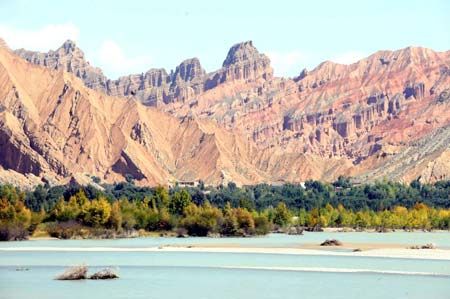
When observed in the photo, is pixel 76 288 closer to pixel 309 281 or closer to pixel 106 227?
pixel 309 281

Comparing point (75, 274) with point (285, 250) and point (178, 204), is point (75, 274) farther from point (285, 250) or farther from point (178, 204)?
point (178, 204)

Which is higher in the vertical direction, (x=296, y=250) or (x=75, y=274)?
(x=75, y=274)

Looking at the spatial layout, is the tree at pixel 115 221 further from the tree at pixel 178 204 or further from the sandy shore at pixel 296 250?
the sandy shore at pixel 296 250

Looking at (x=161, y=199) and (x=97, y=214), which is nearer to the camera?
(x=97, y=214)

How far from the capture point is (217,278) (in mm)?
75375

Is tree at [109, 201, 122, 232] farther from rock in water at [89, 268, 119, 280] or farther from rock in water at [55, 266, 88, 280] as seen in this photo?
rock in water at [55, 266, 88, 280]

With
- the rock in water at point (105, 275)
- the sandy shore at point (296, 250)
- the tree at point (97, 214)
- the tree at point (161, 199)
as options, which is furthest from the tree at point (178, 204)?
the rock in water at point (105, 275)

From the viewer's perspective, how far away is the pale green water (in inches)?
2510

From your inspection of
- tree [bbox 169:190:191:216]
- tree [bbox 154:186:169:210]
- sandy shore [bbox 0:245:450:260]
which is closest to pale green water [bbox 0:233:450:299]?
sandy shore [bbox 0:245:450:260]

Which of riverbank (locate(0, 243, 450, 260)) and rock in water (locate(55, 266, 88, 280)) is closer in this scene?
rock in water (locate(55, 266, 88, 280))

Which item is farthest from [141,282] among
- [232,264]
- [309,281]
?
[232,264]

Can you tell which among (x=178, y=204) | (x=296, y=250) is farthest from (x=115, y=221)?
(x=296, y=250)

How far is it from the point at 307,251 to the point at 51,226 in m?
56.0

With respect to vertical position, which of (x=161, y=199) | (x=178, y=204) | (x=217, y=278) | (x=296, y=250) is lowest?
(x=217, y=278)
